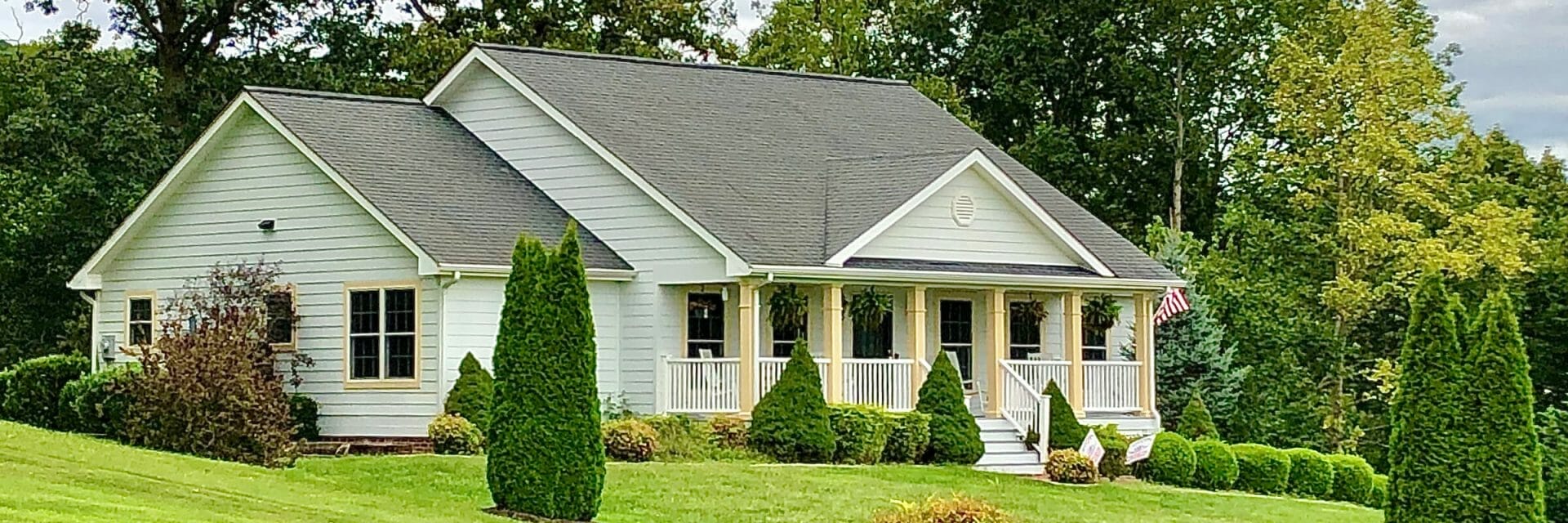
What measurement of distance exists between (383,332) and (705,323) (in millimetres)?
4361

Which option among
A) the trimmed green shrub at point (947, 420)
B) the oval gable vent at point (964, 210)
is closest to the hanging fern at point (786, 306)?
the trimmed green shrub at point (947, 420)

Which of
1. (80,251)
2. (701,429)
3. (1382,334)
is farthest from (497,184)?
(1382,334)

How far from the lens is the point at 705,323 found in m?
28.6

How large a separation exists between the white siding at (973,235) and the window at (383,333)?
19.1ft

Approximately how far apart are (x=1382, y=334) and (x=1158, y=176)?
7.51m

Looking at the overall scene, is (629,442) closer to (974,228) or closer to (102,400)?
(102,400)

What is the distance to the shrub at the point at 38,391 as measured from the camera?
25.7m

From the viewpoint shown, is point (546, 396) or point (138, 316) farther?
point (138, 316)

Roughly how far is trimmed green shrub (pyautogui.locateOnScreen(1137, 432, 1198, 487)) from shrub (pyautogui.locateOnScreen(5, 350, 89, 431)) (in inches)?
530

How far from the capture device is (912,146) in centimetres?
3353

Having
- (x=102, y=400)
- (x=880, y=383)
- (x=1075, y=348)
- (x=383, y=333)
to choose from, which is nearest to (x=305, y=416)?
(x=383, y=333)

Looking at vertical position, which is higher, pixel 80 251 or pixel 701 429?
pixel 80 251

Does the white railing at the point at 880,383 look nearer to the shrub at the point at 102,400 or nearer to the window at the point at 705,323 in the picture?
the window at the point at 705,323

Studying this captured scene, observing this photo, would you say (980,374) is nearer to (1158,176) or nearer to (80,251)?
(80,251)
